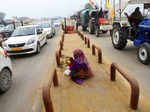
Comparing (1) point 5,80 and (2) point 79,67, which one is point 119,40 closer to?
(2) point 79,67

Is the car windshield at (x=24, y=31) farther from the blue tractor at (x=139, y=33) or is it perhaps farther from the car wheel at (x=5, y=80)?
the blue tractor at (x=139, y=33)

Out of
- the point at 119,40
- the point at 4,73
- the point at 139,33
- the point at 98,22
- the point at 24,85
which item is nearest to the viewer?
the point at 4,73

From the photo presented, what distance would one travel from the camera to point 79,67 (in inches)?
142

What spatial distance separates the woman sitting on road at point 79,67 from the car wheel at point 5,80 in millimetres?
1861

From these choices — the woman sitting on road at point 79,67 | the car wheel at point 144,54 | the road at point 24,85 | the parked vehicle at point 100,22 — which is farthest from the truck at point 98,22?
the woman sitting on road at point 79,67

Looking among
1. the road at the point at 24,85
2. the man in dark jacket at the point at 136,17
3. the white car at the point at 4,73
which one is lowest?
the road at the point at 24,85

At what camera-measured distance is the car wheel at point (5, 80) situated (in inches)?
143

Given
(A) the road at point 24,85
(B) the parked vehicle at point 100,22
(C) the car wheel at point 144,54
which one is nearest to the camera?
(A) the road at point 24,85

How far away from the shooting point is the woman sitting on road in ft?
11.7

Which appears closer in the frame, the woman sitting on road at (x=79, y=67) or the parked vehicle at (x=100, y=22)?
the woman sitting on road at (x=79, y=67)

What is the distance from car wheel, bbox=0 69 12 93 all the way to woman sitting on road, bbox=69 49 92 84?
1.86 meters

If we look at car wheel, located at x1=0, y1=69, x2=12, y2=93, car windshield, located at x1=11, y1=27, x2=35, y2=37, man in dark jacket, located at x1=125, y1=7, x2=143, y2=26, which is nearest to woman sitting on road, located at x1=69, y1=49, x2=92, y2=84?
car wheel, located at x1=0, y1=69, x2=12, y2=93

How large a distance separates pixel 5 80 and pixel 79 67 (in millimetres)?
2097

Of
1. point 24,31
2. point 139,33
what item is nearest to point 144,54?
point 139,33
